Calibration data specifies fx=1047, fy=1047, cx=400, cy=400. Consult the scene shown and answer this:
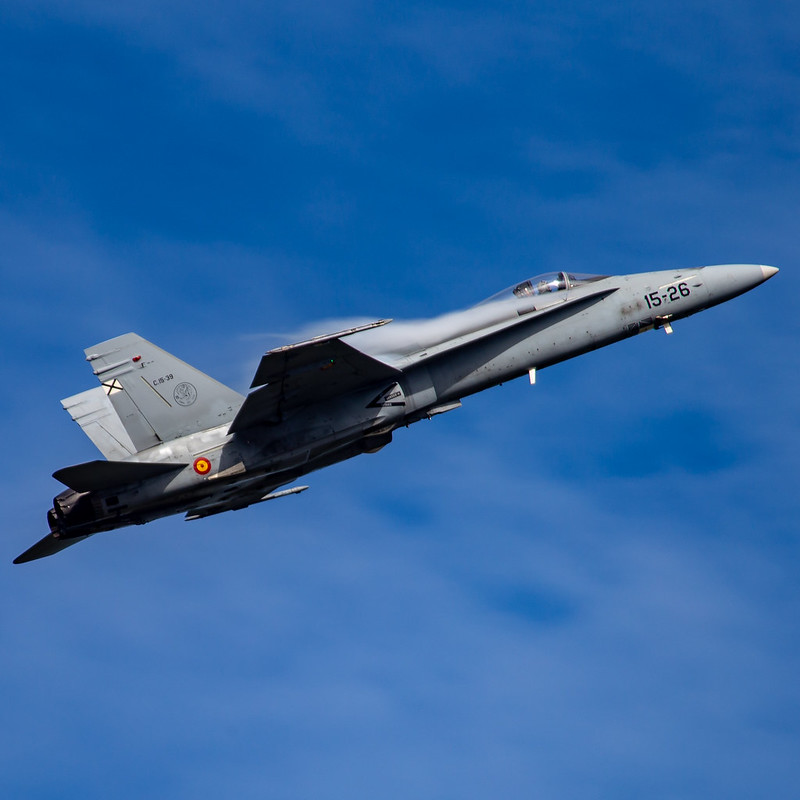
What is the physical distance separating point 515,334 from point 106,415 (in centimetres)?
826

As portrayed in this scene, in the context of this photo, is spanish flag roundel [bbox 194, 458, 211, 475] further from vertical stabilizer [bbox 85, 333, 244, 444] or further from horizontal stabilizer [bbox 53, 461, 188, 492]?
vertical stabilizer [bbox 85, 333, 244, 444]

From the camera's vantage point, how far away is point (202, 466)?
19484 mm

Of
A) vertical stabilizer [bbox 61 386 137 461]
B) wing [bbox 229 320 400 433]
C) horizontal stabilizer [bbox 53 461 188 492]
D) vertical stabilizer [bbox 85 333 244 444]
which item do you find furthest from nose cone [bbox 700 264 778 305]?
vertical stabilizer [bbox 61 386 137 461]

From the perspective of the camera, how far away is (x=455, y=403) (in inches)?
816

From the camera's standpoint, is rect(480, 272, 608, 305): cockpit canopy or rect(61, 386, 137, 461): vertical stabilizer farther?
rect(480, 272, 608, 305): cockpit canopy

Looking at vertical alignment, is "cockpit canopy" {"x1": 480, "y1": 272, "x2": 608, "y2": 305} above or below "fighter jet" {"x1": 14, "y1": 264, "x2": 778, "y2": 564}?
above

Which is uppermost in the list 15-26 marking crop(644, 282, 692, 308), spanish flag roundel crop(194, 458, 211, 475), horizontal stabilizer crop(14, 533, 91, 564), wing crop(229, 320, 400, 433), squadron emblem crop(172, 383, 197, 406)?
15-26 marking crop(644, 282, 692, 308)

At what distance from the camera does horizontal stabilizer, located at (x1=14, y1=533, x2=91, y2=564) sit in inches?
802

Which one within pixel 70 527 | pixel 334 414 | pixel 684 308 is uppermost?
pixel 684 308

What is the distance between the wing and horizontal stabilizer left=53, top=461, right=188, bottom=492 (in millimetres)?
1630

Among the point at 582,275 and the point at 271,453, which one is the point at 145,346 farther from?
the point at 582,275

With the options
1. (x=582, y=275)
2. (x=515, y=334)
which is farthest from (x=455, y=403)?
(x=582, y=275)

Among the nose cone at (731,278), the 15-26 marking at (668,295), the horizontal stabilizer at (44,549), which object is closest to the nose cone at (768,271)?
the nose cone at (731,278)

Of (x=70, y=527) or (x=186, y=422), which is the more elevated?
(x=186, y=422)
